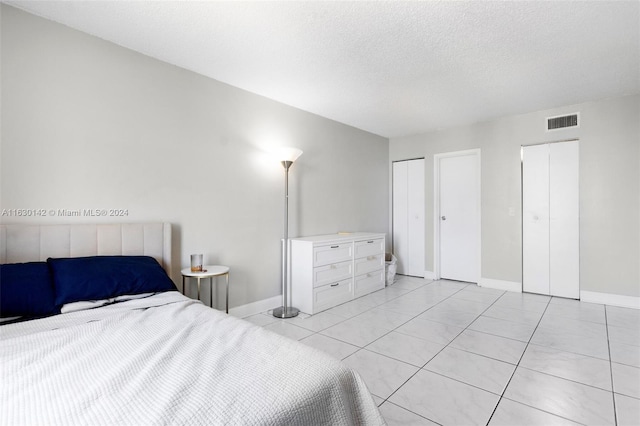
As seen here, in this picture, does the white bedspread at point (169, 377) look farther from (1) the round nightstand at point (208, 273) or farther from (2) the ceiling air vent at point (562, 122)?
(2) the ceiling air vent at point (562, 122)

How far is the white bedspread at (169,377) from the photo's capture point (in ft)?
2.96

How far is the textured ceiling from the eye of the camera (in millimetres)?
2121

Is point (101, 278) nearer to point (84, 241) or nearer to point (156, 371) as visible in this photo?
point (84, 241)

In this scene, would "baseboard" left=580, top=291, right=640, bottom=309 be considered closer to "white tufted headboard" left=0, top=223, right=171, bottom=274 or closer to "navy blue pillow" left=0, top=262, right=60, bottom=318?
"white tufted headboard" left=0, top=223, right=171, bottom=274

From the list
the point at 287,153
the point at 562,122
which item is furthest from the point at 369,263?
the point at 562,122

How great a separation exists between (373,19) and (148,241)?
2.43 meters

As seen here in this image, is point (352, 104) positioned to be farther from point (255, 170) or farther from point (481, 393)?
point (481, 393)

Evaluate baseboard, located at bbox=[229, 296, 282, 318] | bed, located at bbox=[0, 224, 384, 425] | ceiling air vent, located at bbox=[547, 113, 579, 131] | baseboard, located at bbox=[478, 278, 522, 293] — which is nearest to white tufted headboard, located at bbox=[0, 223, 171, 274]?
bed, located at bbox=[0, 224, 384, 425]

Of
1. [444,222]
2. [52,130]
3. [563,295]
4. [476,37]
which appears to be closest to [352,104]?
[476,37]

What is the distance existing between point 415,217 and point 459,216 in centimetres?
72

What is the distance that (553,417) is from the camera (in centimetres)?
175

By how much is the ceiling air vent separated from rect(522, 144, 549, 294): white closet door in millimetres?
255

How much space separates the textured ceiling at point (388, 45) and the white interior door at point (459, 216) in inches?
53.7

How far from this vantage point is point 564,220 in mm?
4105
